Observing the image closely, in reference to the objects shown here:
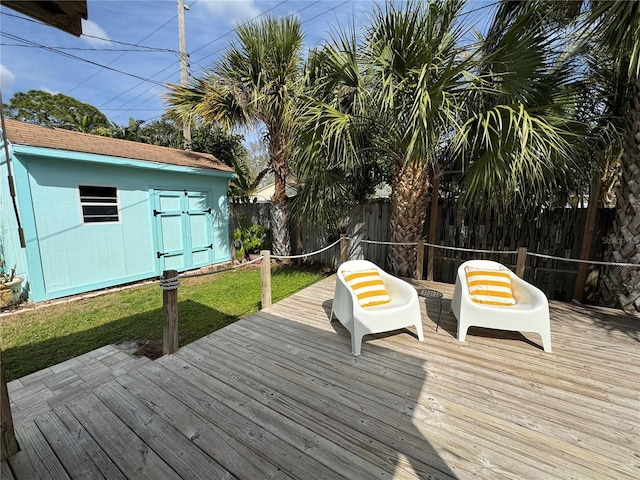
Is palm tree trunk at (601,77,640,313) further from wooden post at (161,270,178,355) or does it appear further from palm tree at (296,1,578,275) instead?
wooden post at (161,270,178,355)

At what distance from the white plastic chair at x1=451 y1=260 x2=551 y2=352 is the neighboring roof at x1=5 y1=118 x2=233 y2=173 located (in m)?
7.23

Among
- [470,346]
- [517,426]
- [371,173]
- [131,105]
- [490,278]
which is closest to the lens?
[517,426]

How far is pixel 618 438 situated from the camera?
6.56 feet

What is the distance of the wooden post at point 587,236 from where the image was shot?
4.50m

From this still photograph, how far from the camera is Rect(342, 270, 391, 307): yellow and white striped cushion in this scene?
142 inches

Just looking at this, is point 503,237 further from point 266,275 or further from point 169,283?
point 169,283

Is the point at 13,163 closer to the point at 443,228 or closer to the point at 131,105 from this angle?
the point at 443,228

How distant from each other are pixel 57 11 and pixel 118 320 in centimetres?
479

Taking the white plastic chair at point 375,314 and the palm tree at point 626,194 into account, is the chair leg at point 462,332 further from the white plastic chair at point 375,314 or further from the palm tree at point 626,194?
the palm tree at point 626,194

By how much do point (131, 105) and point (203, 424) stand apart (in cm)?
2020

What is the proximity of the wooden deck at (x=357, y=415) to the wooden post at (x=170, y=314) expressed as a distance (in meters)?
0.14

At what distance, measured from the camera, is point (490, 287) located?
3588 millimetres

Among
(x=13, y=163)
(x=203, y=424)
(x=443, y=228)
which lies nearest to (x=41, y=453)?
(x=203, y=424)

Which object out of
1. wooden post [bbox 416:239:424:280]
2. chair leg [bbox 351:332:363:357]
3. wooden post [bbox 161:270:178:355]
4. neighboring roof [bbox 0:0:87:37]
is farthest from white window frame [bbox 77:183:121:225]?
wooden post [bbox 416:239:424:280]
